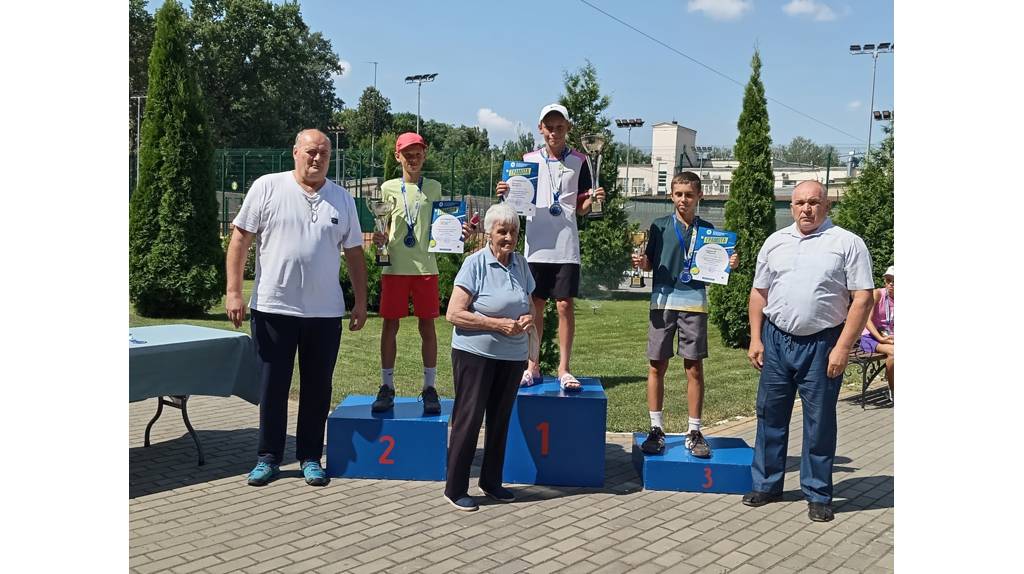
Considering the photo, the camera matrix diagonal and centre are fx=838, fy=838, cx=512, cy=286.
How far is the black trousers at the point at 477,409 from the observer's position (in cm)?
501

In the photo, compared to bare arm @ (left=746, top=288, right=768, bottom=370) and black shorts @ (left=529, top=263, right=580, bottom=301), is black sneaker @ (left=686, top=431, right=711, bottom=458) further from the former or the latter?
black shorts @ (left=529, top=263, right=580, bottom=301)

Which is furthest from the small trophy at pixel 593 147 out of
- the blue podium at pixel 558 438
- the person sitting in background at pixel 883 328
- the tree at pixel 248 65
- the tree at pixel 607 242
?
the tree at pixel 248 65

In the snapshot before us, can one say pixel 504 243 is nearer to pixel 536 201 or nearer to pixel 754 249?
pixel 536 201

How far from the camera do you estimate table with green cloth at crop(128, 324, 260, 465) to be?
5391 millimetres

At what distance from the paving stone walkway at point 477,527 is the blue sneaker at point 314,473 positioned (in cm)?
6

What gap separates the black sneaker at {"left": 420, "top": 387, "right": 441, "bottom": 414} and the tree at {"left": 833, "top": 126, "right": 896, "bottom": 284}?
7.75m

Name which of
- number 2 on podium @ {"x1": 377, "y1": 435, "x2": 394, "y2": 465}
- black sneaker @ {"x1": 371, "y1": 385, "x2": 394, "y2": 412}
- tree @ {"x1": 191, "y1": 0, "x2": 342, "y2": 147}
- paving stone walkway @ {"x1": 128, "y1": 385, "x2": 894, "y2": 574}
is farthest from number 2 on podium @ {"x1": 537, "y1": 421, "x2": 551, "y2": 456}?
tree @ {"x1": 191, "y1": 0, "x2": 342, "y2": 147}

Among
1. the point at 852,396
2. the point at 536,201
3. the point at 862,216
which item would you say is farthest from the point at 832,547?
the point at 862,216

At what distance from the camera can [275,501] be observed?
512cm

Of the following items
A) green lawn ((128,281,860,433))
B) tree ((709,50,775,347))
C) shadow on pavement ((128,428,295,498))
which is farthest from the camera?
tree ((709,50,775,347))

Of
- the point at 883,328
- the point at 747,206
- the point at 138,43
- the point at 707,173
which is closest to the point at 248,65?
the point at 138,43

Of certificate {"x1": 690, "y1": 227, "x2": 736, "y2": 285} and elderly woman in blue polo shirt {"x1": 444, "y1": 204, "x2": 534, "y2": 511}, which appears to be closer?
elderly woman in blue polo shirt {"x1": 444, "y1": 204, "x2": 534, "y2": 511}

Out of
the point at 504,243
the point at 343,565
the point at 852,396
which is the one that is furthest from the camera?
the point at 852,396

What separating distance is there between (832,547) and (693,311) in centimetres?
170
